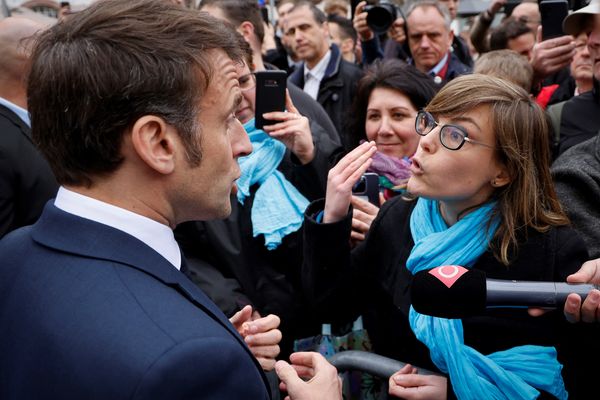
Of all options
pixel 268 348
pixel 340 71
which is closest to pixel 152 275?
pixel 268 348

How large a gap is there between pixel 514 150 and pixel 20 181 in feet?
6.40

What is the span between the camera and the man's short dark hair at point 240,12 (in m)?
3.66

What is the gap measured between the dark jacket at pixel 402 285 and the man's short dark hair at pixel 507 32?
2655 millimetres

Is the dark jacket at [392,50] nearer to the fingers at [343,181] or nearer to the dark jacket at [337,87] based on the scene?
the dark jacket at [337,87]

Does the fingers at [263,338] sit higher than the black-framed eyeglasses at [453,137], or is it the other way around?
the black-framed eyeglasses at [453,137]

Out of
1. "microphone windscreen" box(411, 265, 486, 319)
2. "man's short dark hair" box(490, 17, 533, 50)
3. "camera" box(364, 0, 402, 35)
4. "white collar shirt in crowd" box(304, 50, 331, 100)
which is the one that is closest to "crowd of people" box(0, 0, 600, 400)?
"microphone windscreen" box(411, 265, 486, 319)

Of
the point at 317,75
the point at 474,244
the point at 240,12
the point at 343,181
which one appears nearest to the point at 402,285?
the point at 474,244

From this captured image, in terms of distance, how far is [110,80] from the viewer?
118cm

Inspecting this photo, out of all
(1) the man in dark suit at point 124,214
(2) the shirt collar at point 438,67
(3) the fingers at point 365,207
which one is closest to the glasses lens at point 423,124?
(3) the fingers at point 365,207

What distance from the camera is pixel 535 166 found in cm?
198

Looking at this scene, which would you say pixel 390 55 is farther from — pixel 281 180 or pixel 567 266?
pixel 567 266

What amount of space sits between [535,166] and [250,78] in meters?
1.32

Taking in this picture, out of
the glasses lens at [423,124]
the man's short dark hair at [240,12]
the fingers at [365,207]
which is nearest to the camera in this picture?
the glasses lens at [423,124]

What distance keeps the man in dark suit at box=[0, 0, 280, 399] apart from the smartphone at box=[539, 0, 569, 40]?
95.1 inches
